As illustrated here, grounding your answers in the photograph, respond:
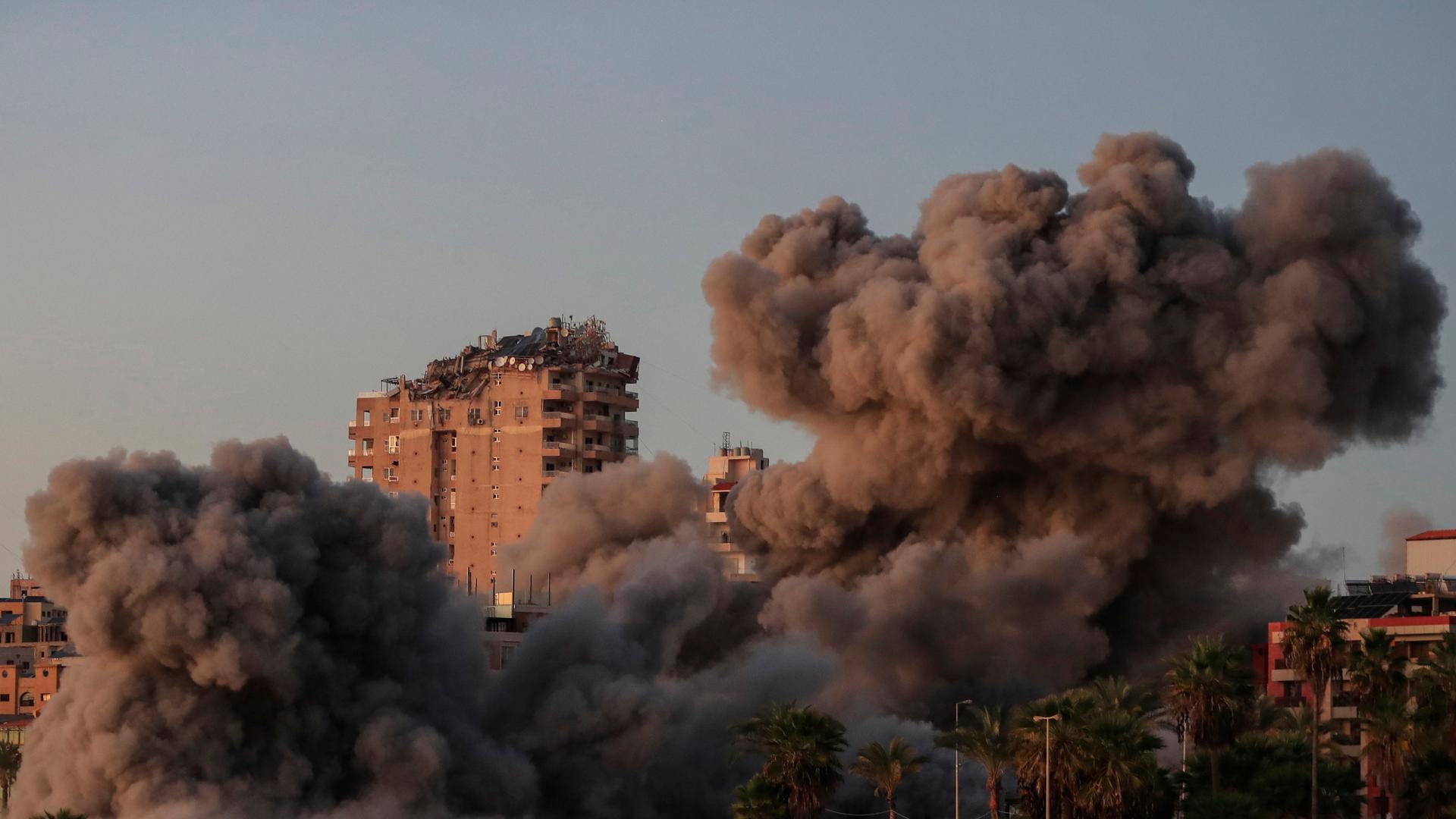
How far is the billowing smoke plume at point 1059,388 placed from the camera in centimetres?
9838

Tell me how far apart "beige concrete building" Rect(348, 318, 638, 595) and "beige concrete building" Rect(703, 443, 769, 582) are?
600cm

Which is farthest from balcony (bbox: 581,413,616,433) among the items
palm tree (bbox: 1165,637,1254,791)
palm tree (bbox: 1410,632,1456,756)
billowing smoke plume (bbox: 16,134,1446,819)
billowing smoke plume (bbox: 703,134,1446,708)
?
palm tree (bbox: 1410,632,1456,756)

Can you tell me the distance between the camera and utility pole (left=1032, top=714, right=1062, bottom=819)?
7619 centimetres

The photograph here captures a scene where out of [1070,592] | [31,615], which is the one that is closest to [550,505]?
[1070,592]

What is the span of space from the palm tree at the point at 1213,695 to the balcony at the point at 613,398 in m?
60.8

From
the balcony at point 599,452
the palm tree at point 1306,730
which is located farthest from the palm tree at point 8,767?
the palm tree at point 1306,730

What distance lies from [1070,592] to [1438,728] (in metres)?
24.7

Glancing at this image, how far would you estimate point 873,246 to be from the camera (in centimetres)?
10512

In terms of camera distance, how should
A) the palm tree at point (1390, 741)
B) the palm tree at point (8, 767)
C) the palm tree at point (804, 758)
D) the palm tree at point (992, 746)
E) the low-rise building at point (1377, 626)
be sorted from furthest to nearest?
1. the palm tree at point (8, 767)
2. the low-rise building at point (1377, 626)
3. the palm tree at point (992, 746)
4. the palm tree at point (804, 758)
5. the palm tree at point (1390, 741)

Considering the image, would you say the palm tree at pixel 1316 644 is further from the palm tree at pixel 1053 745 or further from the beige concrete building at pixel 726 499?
the beige concrete building at pixel 726 499

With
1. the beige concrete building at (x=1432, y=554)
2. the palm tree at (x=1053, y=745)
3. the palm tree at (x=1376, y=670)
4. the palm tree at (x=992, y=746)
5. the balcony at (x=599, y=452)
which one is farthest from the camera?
the balcony at (x=599, y=452)

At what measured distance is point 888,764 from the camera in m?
85.4

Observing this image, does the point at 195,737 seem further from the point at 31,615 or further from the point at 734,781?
the point at 31,615

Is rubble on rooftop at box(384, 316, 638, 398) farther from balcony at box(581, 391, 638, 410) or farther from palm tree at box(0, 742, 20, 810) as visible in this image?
palm tree at box(0, 742, 20, 810)
